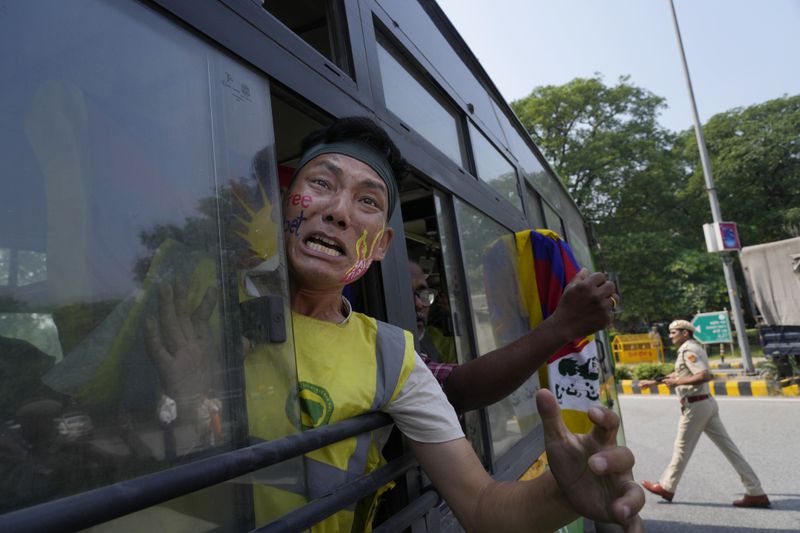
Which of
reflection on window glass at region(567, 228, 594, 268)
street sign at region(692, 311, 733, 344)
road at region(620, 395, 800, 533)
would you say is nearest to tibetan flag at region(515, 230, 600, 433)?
reflection on window glass at region(567, 228, 594, 268)

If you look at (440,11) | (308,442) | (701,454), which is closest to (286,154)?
(440,11)

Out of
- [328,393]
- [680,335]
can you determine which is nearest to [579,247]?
[680,335]

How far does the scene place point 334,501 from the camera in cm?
89

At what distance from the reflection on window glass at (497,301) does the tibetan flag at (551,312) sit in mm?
82

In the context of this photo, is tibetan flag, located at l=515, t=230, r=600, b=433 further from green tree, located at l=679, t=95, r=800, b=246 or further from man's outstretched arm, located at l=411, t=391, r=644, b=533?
green tree, located at l=679, t=95, r=800, b=246

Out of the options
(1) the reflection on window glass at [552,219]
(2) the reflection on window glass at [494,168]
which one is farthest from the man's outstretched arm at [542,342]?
(1) the reflection on window glass at [552,219]

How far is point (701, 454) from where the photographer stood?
6238mm

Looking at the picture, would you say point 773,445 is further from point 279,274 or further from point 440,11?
point 279,274

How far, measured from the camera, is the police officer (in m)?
4.47

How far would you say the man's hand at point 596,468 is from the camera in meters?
0.72

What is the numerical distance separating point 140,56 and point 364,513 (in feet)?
3.32

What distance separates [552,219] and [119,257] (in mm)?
4164

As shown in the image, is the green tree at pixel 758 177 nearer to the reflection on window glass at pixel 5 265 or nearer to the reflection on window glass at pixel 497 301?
the reflection on window glass at pixel 497 301

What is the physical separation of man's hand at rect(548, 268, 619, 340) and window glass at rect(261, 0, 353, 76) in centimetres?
90
